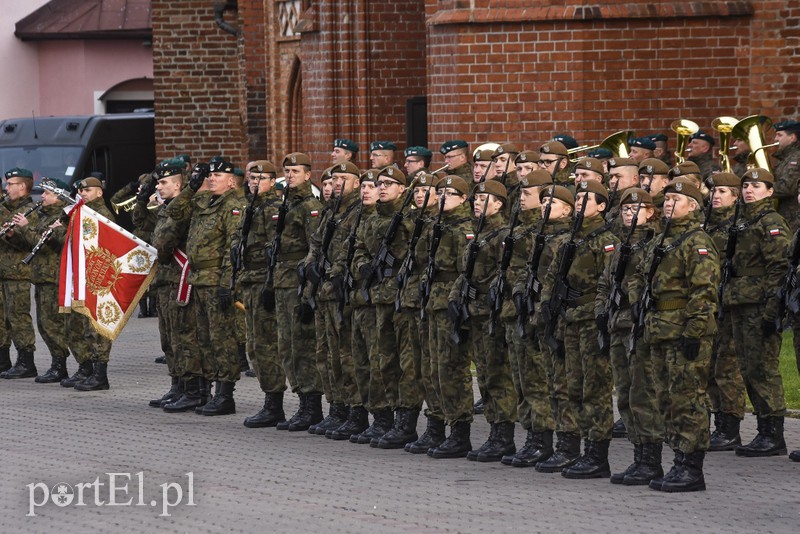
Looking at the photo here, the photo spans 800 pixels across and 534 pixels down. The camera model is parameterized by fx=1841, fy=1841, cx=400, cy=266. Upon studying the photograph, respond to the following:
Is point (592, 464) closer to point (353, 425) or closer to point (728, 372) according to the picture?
point (728, 372)

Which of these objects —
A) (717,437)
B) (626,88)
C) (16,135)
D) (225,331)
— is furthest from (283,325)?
(16,135)

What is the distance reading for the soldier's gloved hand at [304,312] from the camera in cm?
1385

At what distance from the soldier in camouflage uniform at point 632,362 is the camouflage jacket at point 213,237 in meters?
4.34

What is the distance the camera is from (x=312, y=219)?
46.0ft

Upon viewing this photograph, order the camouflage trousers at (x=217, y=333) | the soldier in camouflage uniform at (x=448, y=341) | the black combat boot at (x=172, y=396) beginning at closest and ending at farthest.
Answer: the soldier in camouflage uniform at (x=448, y=341), the camouflage trousers at (x=217, y=333), the black combat boot at (x=172, y=396)

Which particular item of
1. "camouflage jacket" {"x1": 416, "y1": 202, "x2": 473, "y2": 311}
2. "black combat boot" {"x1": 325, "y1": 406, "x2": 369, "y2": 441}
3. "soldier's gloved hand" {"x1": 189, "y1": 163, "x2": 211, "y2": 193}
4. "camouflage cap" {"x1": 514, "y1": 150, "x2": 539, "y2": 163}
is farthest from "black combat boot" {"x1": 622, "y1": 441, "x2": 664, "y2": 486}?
"soldier's gloved hand" {"x1": 189, "y1": 163, "x2": 211, "y2": 193}

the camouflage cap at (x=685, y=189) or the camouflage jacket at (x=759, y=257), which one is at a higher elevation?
the camouflage cap at (x=685, y=189)

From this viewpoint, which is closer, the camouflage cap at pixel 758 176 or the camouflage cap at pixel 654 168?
the camouflage cap at pixel 758 176

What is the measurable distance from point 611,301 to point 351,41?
1116 centimetres

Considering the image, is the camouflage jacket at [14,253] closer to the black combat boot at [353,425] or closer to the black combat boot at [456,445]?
the black combat boot at [353,425]

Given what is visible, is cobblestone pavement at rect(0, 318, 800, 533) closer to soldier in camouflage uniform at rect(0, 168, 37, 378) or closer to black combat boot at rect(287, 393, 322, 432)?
black combat boot at rect(287, 393, 322, 432)

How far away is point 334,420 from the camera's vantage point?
1377 cm

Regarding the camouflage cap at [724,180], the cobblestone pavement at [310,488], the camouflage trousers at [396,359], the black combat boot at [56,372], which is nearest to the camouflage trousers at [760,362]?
the cobblestone pavement at [310,488]

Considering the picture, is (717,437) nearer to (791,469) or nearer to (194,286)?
(791,469)
